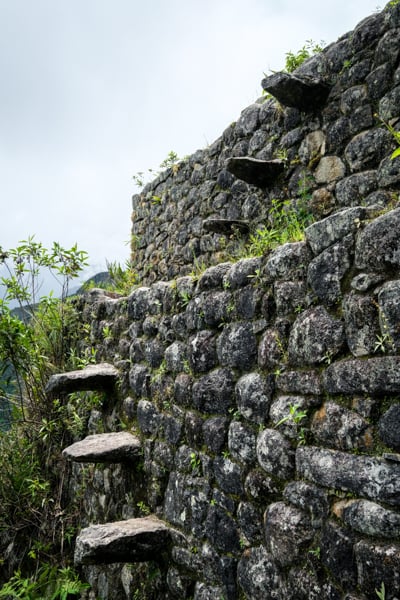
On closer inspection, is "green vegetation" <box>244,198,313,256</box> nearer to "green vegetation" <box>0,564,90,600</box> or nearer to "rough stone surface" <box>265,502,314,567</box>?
"rough stone surface" <box>265,502,314,567</box>

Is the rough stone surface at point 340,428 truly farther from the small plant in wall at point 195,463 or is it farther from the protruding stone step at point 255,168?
the protruding stone step at point 255,168

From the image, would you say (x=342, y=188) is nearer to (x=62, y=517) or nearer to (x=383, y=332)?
(x=383, y=332)

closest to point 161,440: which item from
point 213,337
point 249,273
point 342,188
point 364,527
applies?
point 213,337

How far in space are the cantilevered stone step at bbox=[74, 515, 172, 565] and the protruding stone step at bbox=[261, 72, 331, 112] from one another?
327 cm

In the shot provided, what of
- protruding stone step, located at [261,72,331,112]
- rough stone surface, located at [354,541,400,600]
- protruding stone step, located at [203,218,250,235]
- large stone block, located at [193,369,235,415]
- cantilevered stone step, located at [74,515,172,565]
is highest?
protruding stone step, located at [261,72,331,112]

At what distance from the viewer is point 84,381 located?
3777 mm

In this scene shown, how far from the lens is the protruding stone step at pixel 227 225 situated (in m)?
4.29

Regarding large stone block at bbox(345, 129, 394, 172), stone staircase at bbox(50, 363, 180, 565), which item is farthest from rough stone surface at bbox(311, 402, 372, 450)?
large stone block at bbox(345, 129, 394, 172)

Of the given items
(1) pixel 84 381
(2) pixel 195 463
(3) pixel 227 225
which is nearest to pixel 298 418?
(2) pixel 195 463

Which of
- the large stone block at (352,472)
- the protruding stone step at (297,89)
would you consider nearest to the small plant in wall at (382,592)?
the large stone block at (352,472)

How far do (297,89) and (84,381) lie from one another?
2.95 m

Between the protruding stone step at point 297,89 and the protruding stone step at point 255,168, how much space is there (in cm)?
50

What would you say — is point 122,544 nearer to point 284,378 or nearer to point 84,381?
point 84,381

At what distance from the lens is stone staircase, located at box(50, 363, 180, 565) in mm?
2637
